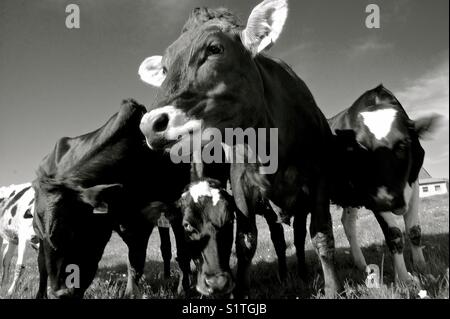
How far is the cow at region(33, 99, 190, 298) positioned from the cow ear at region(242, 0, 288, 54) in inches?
83.7

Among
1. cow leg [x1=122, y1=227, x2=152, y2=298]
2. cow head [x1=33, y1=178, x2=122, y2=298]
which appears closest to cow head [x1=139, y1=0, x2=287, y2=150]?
cow head [x1=33, y1=178, x2=122, y2=298]

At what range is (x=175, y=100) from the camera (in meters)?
2.76

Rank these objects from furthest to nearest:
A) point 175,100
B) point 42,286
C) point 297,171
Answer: point 42,286
point 297,171
point 175,100

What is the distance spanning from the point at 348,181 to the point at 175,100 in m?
2.09

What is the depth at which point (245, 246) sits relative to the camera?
3512 millimetres

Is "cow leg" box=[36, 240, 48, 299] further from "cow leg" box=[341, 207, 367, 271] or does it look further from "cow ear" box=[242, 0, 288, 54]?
"cow leg" box=[341, 207, 367, 271]

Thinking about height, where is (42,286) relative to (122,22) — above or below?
below

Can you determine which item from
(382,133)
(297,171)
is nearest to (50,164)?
(297,171)

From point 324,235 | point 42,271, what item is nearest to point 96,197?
point 42,271

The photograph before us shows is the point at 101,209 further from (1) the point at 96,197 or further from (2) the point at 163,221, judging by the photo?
(2) the point at 163,221

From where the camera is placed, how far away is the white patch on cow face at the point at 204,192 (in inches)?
140

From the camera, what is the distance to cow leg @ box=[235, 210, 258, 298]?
3.51 m
